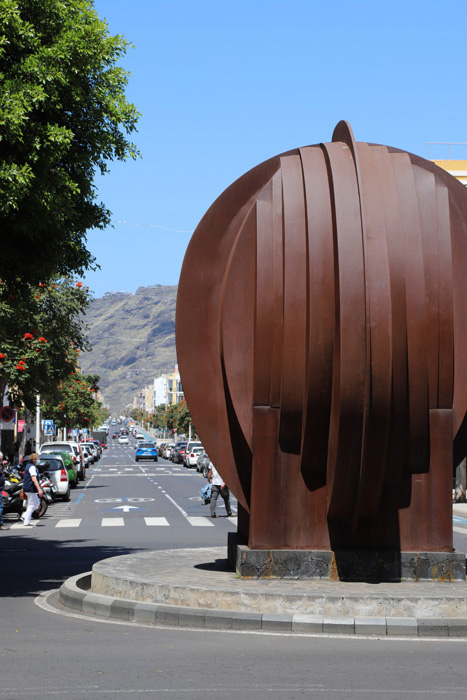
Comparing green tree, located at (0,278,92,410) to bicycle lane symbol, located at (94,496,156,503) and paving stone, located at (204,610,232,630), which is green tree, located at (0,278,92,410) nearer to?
bicycle lane symbol, located at (94,496,156,503)

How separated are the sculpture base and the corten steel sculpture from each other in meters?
0.15

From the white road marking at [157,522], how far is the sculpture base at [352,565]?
1292 centimetres

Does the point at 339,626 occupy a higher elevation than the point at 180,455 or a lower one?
higher

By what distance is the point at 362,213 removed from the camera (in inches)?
468

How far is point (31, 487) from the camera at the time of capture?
1001 inches

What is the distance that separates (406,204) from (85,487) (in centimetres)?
3450

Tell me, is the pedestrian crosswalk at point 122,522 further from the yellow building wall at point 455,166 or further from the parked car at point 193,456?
the parked car at point 193,456

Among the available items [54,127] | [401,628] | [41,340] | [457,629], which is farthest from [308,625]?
[41,340]

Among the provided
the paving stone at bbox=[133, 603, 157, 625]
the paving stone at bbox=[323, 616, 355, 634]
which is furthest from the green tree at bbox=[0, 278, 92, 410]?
the paving stone at bbox=[323, 616, 355, 634]

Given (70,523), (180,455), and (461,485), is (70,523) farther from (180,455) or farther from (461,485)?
(180,455)

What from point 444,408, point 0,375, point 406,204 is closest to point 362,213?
point 406,204

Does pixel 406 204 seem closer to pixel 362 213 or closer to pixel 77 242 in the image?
pixel 362 213

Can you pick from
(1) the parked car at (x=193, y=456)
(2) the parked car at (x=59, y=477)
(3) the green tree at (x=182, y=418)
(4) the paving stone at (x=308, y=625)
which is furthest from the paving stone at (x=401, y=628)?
(3) the green tree at (x=182, y=418)

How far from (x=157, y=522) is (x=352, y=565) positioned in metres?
14.2
